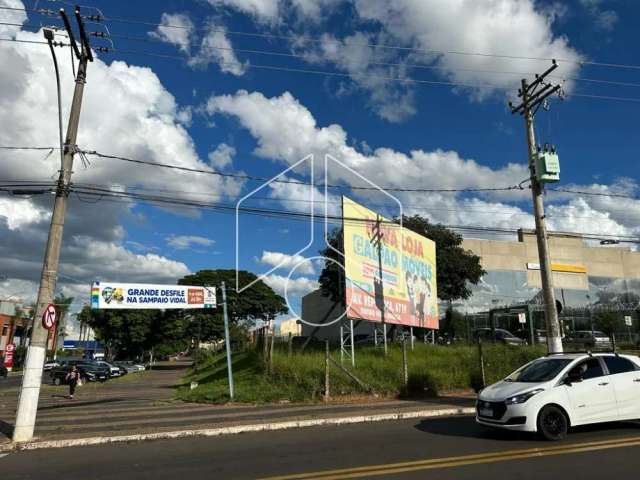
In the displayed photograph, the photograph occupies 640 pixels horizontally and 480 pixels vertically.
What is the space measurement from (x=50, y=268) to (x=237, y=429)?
16.9ft

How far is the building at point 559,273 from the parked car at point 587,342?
22.5 m

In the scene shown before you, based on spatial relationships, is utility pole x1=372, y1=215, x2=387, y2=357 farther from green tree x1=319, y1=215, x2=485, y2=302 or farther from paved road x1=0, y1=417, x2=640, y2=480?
green tree x1=319, y1=215, x2=485, y2=302

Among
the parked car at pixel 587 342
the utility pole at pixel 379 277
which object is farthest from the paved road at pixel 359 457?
the parked car at pixel 587 342

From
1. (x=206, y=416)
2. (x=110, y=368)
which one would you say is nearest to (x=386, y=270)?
(x=206, y=416)

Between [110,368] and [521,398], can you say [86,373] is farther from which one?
[521,398]

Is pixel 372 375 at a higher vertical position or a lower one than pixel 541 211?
lower

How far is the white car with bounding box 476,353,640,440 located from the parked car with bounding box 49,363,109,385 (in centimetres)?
3311

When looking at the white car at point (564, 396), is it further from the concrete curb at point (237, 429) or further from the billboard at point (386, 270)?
the billboard at point (386, 270)

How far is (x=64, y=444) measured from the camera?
31.2 ft

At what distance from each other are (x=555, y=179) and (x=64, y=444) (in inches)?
571

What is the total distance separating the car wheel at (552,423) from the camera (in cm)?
850

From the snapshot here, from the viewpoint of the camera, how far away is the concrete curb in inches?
375

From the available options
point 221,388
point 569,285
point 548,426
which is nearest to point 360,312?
point 221,388

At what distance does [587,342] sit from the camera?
30.4m
